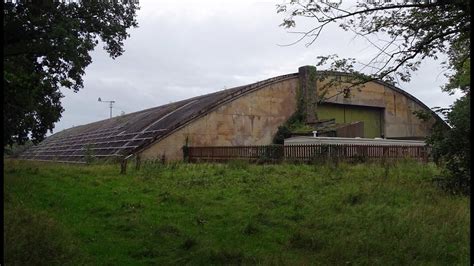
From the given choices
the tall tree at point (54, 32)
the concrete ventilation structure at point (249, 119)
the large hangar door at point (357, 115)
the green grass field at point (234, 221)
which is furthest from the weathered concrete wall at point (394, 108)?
the tall tree at point (54, 32)

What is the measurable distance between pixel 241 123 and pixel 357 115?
1301 centimetres

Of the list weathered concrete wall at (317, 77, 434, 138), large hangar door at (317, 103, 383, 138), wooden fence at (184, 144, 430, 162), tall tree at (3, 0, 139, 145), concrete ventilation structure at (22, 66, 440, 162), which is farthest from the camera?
weathered concrete wall at (317, 77, 434, 138)

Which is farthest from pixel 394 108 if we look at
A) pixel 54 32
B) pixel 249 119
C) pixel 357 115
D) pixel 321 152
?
pixel 54 32

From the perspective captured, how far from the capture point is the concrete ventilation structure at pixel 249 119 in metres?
34.8

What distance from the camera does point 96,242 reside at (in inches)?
340

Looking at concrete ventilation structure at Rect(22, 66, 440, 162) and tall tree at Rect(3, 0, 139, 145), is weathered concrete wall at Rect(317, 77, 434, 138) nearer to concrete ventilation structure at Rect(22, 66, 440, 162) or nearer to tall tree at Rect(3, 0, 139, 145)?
concrete ventilation structure at Rect(22, 66, 440, 162)

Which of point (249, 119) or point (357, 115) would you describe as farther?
point (357, 115)

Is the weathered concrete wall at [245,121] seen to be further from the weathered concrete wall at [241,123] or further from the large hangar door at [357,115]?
the large hangar door at [357,115]

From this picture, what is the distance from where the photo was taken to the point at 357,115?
44688 millimetres

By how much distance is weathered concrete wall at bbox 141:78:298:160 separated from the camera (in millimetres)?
34438

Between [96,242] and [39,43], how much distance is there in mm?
7459

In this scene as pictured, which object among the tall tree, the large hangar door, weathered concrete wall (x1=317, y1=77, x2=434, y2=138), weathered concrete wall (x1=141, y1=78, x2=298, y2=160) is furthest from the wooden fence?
weathered concrete wall (x1=317, y1=77, x2=434, y2=138)

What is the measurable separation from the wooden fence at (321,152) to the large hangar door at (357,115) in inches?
581

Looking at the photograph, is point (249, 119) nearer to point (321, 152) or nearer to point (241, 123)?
point (241, 123)
